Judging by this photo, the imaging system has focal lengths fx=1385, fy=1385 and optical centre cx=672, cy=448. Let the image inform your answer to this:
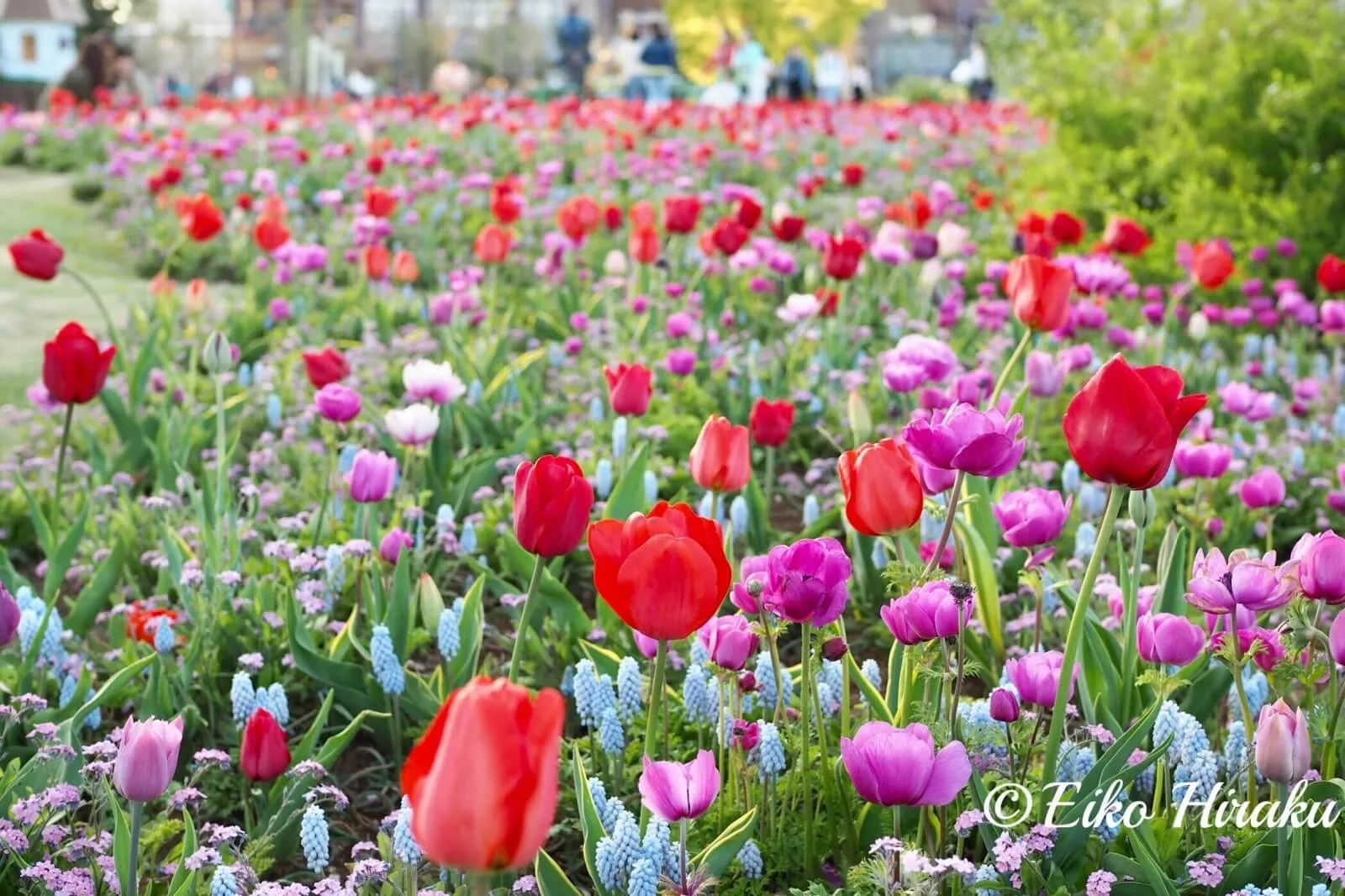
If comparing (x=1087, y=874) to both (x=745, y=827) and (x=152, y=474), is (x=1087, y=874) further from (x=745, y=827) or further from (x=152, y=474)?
(x=152, y=474)

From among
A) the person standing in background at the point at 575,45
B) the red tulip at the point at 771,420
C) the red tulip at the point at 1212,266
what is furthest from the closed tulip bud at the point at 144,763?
the person standing in background at the point at 575,45

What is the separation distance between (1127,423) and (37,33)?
70.6 m

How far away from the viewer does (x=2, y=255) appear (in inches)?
320

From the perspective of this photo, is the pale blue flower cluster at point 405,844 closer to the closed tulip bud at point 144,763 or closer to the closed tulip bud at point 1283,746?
the closed tulip bud at point 144,763

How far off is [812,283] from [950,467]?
3.66m

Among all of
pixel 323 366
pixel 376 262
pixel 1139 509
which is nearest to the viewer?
pixel 1139 509

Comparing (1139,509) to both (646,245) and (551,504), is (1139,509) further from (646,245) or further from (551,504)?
(646,245)

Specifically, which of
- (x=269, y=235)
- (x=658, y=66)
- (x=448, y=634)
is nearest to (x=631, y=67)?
(x=658, y=66)

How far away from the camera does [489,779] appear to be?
1.02 metres

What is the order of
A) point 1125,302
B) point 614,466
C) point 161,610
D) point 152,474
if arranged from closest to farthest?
point 161,610
point 614,466
point 152,474
point 1125,302

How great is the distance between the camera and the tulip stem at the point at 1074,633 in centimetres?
168

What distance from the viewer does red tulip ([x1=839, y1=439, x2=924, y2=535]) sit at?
5.77ft

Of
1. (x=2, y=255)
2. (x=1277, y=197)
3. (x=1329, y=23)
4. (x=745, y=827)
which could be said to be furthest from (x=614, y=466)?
(x=2, y=255)

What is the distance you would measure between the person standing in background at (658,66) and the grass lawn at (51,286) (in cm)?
1295
